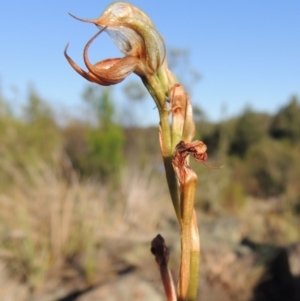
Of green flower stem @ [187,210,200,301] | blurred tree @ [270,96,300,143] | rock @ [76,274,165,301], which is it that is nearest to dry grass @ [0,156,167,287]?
rock @ [76,274,165,301]

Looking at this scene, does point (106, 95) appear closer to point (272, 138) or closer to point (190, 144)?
point (272, 138)

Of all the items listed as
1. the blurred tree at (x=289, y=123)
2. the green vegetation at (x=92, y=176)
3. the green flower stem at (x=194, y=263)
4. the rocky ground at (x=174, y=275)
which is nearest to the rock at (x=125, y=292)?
the rocky ground at (x=174, y=275)

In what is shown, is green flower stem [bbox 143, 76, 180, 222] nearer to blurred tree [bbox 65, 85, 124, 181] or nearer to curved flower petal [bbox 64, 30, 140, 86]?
curved flower petal [bbox 64, 30, 140, 86]

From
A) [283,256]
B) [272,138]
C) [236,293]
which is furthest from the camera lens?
[272,138]

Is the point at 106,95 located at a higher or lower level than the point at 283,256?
higher

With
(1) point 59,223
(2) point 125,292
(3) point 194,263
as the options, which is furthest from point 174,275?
(3) point 194,263

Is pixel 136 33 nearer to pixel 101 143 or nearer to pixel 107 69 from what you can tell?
pixel 107 69

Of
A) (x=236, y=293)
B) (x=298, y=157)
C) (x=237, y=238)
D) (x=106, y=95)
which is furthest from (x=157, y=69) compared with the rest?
(x=298, y=157)
